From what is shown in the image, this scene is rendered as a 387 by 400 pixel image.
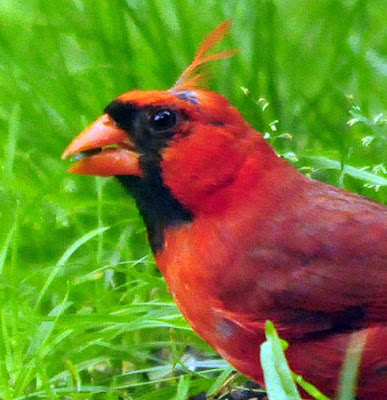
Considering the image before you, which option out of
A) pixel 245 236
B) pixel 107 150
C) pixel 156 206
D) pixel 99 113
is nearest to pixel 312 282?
pixel 245 236

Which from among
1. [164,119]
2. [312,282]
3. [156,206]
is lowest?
[312,282]

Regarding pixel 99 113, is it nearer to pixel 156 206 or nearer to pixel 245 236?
pixel 156 206

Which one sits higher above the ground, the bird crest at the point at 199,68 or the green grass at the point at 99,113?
the bird crest at the point at 199,68

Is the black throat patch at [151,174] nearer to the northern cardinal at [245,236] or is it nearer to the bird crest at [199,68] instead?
the northern cardinal at [245,236]

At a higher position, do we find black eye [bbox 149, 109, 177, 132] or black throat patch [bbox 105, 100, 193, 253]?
black eye [bbox 149, 109, 177, 132]

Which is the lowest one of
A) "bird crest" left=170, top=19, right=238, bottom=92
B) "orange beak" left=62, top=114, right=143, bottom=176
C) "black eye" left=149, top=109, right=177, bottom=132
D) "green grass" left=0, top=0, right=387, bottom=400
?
"green grass" left=0, top=0, right=387, bottom=400

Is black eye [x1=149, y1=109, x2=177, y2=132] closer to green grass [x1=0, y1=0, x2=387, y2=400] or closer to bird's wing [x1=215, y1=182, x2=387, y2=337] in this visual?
bird's wing [x1=215, y1=182, x2=387, y2=337]

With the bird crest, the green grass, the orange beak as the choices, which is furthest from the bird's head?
the green grass

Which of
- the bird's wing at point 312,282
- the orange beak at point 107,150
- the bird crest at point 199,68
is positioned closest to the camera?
the bird's wing at point 312,282

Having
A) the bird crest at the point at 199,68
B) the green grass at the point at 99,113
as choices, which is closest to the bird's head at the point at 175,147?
the bird crest at the point at 199,68
